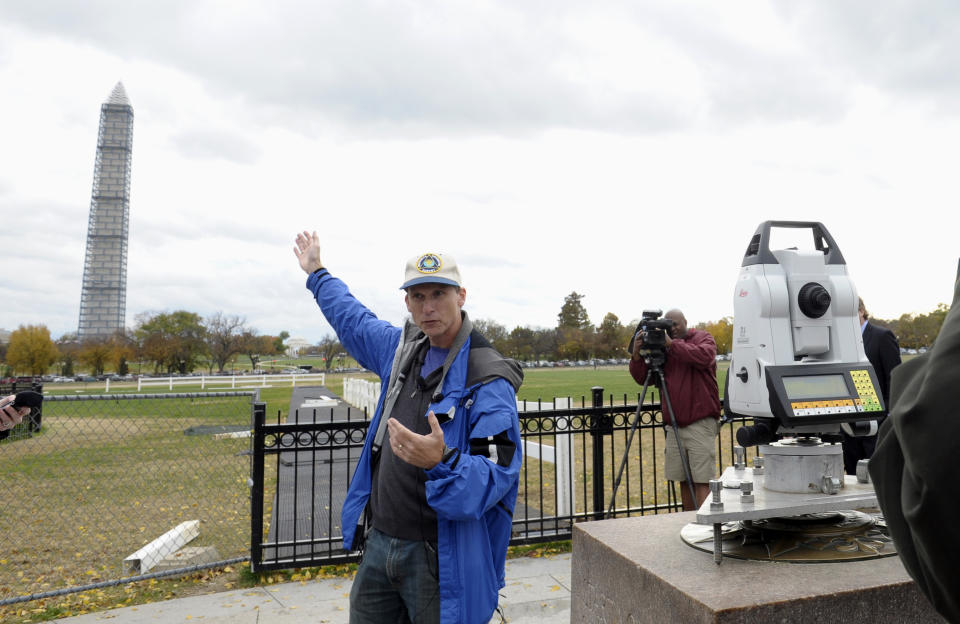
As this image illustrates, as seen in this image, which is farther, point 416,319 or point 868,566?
point 416,319

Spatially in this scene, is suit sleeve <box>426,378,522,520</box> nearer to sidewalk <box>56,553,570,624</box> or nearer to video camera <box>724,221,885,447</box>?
video camera <box>724,221,885,447</box>

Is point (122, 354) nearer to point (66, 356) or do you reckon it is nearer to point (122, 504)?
point (66, 356)

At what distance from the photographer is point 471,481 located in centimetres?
214

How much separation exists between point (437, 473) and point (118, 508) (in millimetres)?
8639

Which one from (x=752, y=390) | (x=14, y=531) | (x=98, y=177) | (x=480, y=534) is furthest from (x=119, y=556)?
(x=98, y=177)

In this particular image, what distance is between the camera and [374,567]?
2.46m

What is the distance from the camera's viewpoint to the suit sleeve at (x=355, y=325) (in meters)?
3.02

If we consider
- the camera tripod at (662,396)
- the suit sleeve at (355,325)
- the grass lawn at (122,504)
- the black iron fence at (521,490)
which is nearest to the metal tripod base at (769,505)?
the suit sleeve at (355,325)

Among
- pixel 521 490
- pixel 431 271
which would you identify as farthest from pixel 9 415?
pixel 521 490

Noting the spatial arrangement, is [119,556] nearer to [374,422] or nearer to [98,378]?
[374,422]

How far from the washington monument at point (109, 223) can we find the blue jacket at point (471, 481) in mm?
165646

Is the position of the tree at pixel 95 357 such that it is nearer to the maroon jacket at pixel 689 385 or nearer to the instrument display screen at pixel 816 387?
the maroon jacket at pixel 689 385

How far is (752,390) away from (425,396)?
1276 millimetres

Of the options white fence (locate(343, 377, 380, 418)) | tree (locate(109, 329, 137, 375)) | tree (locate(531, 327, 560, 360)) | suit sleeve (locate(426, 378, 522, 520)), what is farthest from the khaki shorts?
tree (locate(531, 327, 560, 360))
